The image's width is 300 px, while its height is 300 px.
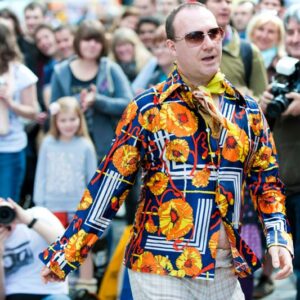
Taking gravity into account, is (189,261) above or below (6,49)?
below

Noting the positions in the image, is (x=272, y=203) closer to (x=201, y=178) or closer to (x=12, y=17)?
(x=201, y=178)

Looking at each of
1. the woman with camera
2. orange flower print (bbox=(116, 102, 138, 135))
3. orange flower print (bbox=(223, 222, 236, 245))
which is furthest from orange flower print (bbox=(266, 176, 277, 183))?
the woman with camera

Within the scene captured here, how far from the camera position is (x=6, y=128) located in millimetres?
7668

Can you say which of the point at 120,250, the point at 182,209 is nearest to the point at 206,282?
the point at 182,209

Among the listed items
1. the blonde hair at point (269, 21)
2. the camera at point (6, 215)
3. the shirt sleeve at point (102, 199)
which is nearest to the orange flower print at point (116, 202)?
the shirt sleeve at point (102, 199)

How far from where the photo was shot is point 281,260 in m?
4.22

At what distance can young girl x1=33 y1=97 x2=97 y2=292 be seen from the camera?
7.59m

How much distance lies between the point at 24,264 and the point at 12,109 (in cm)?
216

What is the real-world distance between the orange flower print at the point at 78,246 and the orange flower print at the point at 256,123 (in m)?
0.85

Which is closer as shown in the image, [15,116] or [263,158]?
[263,158]

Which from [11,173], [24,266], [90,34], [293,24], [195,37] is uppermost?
[90,34]

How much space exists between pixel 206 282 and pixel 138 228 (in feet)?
1.25

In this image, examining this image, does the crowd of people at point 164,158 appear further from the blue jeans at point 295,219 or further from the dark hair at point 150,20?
the dark hair at point 150,20

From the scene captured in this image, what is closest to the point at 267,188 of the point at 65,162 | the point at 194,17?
the point at 194,17
